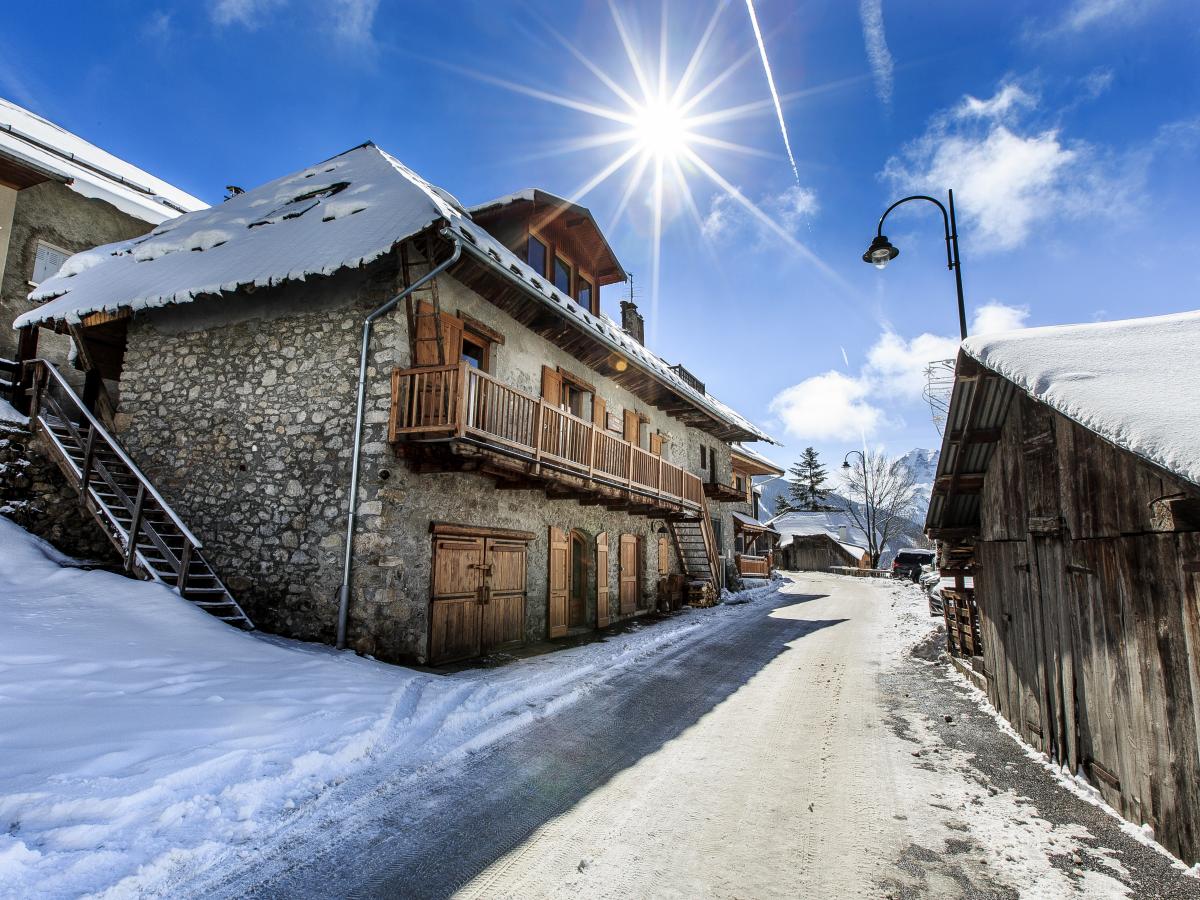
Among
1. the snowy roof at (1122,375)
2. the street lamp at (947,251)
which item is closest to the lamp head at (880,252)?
the street lamp at (947,251)

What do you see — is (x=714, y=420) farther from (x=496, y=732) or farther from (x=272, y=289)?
(x=496, y=732)

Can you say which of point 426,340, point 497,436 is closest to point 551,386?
point 426,340

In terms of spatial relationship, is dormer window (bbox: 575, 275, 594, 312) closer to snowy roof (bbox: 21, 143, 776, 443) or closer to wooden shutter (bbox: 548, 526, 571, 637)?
snowy roof (bbox: 21, 143, 776, 443)

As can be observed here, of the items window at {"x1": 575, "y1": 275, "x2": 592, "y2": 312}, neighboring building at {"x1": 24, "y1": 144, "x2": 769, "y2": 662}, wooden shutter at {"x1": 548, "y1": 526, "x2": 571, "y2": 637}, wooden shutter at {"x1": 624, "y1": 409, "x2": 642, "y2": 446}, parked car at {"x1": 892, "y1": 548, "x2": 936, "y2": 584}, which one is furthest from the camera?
parked car at {"x1": 892, "y1": 548, "x2": 936, "y2": 584}

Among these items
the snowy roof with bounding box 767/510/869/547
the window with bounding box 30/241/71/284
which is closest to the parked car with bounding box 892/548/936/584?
the snowy roof with bounding box 767/510/869/547

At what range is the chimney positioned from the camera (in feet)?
73.4

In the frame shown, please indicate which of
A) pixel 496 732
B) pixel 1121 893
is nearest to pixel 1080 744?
pixel 1121 893

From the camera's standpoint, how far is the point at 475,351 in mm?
10812

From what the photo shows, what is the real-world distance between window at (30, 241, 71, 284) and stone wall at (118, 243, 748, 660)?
5122 millimetres

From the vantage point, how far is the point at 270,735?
514cm

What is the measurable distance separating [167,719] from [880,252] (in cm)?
1101

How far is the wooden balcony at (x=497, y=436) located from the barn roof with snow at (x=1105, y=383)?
5.69m

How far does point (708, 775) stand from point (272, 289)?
31.9ft

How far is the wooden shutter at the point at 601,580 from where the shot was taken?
1388 centimetres
